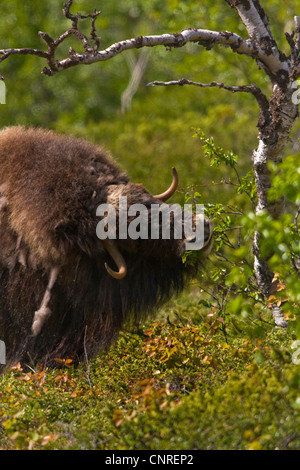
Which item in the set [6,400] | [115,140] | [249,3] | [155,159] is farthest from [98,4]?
[6,400]

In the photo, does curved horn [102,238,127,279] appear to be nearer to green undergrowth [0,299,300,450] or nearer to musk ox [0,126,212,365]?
musk ox [0,126,212,365]

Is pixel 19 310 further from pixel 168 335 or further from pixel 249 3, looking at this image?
pixel 249 3

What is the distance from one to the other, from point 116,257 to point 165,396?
3.19 ft

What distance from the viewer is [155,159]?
1036 cm

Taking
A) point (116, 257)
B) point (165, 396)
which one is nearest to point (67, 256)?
point (116, 257)

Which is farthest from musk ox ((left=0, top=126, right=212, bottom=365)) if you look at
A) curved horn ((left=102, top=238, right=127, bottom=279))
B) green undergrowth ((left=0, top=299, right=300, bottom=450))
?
green undergrowth ((left=0, top=299, right=300, bottom=450))

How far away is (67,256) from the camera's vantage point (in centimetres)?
411

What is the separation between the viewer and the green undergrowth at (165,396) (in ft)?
10.1

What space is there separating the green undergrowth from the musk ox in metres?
0.19

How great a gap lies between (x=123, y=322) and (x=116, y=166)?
33.9 inches

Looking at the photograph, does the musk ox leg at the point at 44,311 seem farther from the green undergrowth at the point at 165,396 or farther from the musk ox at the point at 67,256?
the green undergrowth at the point at 165,396

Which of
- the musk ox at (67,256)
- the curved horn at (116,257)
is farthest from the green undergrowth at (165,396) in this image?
the curved horn at (116,257)

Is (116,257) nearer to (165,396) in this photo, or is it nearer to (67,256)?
(67,256)

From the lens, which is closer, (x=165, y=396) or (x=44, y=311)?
(x=165, y=396)
